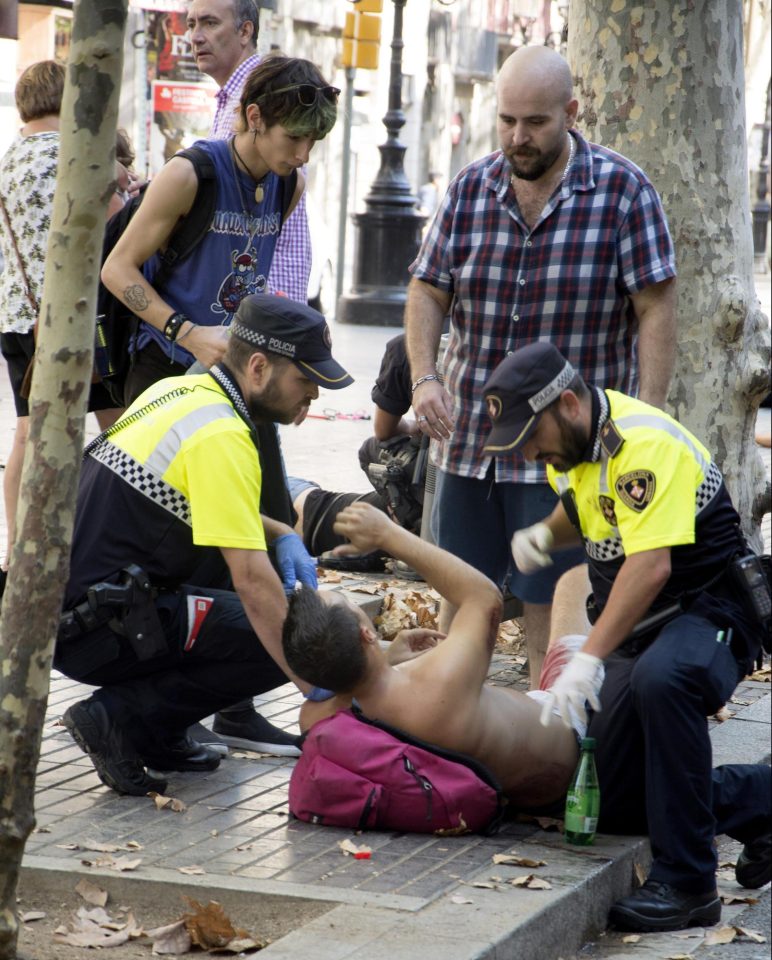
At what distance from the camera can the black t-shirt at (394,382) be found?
7695 millimetres

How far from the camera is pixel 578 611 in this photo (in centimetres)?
500

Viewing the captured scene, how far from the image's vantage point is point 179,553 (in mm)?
4633

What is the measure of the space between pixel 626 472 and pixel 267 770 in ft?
4.96

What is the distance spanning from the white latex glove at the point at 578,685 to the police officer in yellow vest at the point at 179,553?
0.72 metres

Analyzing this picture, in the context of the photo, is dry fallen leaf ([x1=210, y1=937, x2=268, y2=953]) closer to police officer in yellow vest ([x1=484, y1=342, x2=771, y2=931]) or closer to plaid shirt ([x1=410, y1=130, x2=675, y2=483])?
police officer in yellow vest ([x1=484, y1=342, x2=771, y2=931])

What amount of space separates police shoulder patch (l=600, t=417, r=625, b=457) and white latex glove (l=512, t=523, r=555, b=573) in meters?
0.48

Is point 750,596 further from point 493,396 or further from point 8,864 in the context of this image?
point 8,864

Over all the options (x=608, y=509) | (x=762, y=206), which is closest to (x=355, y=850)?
(x=608, y=509)

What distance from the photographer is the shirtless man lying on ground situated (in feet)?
14.1

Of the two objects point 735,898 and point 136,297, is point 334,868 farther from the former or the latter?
point 136,297

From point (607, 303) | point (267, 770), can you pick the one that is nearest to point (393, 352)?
point (607, 303)

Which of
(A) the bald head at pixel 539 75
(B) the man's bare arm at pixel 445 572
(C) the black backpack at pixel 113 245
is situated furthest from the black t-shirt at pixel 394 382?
(B) the man's bare arm at pixel 445 572

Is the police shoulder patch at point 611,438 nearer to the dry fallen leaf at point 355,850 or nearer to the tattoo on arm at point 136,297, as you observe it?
the dry fallen leaf at point 355,850

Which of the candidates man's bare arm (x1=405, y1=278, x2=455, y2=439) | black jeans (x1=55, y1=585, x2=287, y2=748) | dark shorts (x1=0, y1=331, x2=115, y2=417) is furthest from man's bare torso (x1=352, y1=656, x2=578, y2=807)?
dark shorts (x1=0, y1=331, x2=115, y2=417)
